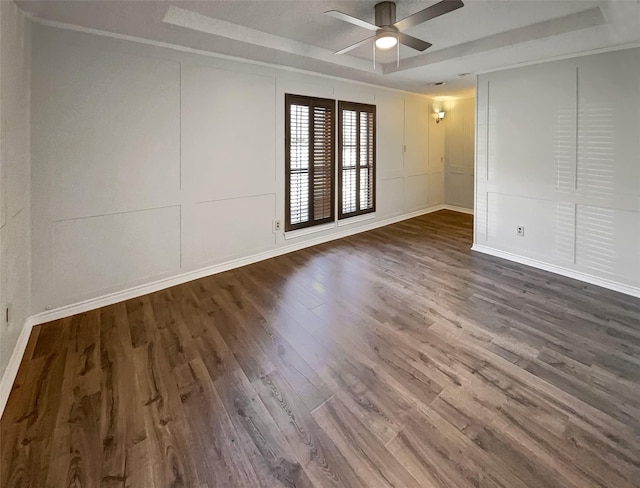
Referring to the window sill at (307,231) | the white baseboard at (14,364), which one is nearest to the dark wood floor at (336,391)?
the white baseboard at (14,364)

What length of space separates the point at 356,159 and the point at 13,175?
14.5 ft

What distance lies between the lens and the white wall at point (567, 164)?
3.48 metres

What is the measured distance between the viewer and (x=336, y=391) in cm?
212

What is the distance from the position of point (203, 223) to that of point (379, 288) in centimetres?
218

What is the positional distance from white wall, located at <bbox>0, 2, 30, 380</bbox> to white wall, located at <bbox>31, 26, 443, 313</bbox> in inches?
7.2

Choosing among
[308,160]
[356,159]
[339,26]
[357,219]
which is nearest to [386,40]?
[339,26]

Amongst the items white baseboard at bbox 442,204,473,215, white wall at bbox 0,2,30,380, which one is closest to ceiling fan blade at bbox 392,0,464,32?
white wall at bbox 0,2,30,380

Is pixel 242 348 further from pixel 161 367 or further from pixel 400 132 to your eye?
pixel 400 132

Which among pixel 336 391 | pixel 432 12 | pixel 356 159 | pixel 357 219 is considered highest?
pixel 432 12

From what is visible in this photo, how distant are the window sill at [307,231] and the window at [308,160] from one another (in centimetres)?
6

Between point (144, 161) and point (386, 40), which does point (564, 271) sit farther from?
point (144, 161)

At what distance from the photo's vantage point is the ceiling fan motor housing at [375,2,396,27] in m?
2.86

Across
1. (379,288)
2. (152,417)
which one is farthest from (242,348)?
(379,288)

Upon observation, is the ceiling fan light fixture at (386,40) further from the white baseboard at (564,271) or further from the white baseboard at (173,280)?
the white baseboard at (564,271)
